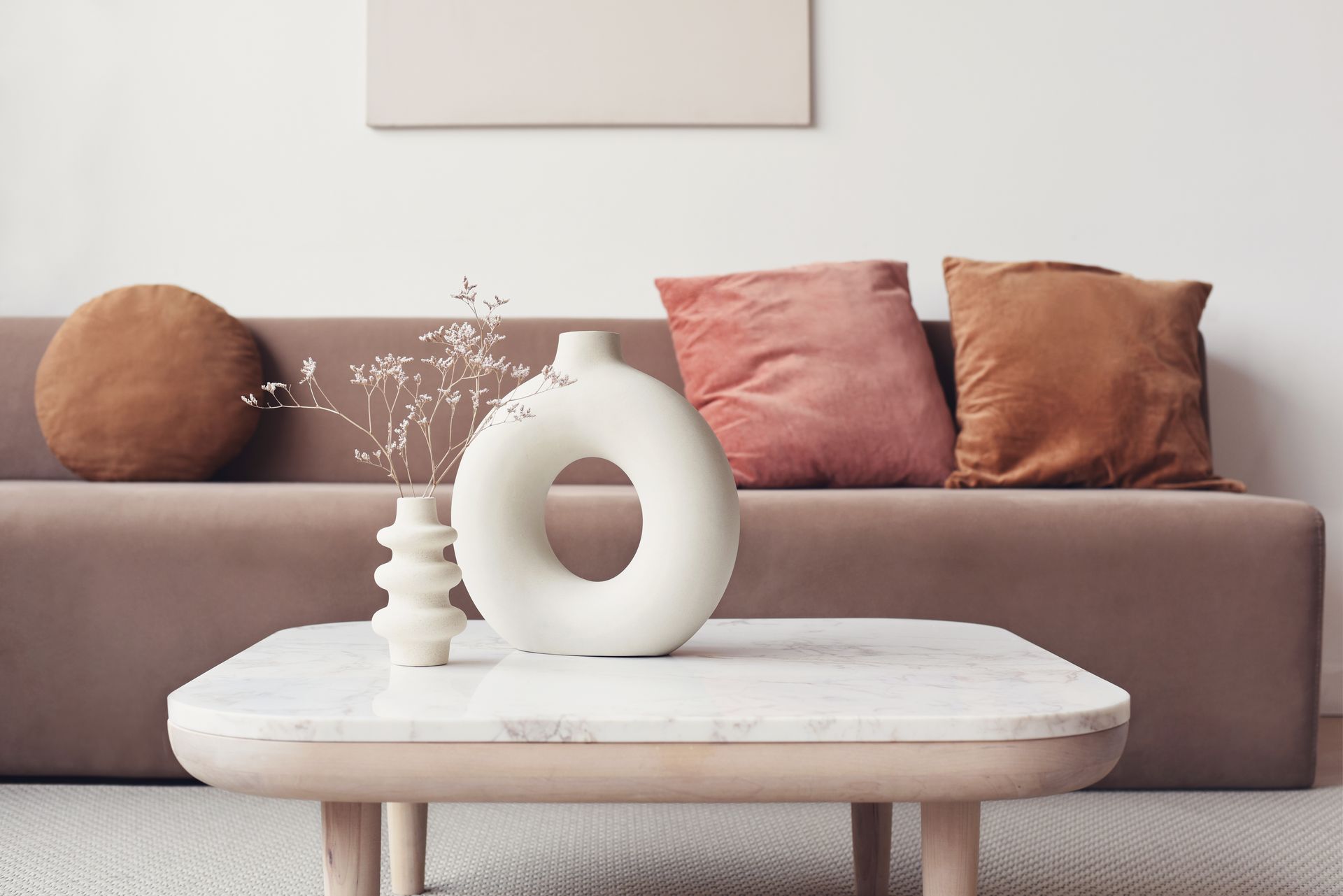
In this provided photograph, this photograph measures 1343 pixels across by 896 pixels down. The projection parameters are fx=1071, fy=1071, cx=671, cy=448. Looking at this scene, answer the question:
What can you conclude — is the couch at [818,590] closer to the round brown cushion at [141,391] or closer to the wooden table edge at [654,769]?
the round brown cushion at [141,391]

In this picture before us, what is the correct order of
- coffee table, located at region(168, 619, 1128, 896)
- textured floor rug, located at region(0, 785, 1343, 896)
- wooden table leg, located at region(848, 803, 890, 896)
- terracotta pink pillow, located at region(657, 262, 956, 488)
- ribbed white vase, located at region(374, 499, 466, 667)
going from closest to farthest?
coffee table, located at region(168, 619, 1128, 896), ribbed white vase, located at region(374, 499, 466, 667), wooden table leg, located at region(848, 803, 890, 896), textured floor rug, located at region(0, 785, 1343, 896), terracotta pink pillow, located at region(657, 262, 956, 488)

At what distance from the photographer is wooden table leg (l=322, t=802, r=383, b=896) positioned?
0.96 metres

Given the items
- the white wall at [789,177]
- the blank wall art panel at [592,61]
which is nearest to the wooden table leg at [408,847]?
the white wall at [789,177]

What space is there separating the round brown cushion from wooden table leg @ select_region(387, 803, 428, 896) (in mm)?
1207

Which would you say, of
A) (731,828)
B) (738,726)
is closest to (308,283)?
(731,828)

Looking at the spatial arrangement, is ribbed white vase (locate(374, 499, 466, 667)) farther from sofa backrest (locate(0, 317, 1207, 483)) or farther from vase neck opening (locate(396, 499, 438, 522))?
sofa backrest (locate(0, 317, 1207, 483))

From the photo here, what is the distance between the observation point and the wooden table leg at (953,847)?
93cm

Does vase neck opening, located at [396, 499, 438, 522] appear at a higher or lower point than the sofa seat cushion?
higher

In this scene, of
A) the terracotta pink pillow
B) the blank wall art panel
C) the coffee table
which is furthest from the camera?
the blank wall art panel

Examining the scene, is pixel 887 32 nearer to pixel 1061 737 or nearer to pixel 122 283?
pixel 122 283

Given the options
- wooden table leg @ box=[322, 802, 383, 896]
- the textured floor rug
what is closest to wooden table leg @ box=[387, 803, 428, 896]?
the textured floor rug

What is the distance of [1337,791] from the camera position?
1851 mm

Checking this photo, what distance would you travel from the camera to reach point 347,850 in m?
0.96

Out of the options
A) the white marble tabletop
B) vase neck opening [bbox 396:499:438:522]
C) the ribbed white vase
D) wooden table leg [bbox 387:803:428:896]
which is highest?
vase neck opening [bbox 396:499:438:522]
